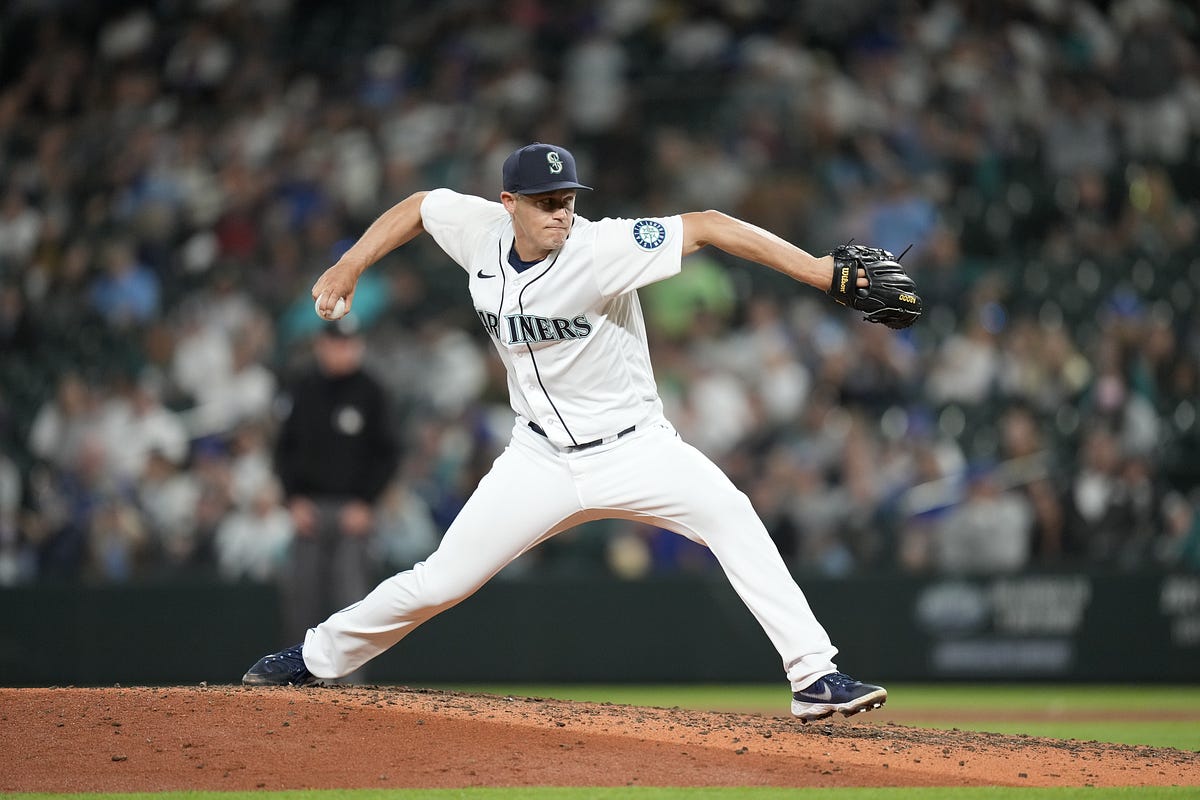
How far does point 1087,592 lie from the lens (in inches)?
413

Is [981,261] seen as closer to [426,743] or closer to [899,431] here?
[899,431]

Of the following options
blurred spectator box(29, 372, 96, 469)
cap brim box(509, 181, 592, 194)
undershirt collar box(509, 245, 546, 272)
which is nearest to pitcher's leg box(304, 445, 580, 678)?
undershirt collar box(509, 245, 546, 272)

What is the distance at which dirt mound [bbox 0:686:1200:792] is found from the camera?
4840 mm

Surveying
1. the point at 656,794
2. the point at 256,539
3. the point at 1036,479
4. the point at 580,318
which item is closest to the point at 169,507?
the point at 256,539

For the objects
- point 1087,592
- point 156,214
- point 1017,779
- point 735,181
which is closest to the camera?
point 1017,779

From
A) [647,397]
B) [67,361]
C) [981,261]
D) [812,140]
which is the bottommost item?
[647,397]

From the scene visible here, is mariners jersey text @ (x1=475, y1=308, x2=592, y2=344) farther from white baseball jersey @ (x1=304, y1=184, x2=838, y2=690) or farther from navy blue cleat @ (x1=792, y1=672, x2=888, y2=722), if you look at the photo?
navy blue cleat @ (x1=792, y1=672, x2=888, y2=722)

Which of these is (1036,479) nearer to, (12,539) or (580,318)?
(580,318)

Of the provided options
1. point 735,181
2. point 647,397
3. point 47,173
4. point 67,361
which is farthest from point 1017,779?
point 47,173

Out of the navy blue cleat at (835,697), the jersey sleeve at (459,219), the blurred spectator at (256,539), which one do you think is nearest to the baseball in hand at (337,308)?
the jersey sleeve at (459,219)

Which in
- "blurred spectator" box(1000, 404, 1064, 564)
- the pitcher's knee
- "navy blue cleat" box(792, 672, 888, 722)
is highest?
"blurred spectator" box(1000, 404, 1064, 564)

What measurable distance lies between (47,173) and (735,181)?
596 cm

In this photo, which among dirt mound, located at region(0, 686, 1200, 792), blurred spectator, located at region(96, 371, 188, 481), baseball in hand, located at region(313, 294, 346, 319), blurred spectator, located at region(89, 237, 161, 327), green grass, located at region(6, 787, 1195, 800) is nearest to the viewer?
green grass, located at region(6, 787, 1195, 800)

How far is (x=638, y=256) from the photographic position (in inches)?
201
